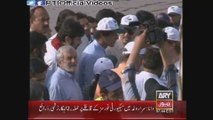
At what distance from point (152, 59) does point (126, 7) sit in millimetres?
811

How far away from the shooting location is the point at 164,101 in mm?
9516

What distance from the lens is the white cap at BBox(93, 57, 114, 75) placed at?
31.0 feet

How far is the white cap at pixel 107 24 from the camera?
950cm

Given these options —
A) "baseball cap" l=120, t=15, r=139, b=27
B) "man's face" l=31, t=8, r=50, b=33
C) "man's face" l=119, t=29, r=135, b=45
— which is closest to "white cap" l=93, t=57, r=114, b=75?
"man's face" l=119, t=29, r=135, b=45

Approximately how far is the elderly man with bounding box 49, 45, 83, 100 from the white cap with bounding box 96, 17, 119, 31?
512mm

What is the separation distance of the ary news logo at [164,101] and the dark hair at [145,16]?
39.4 inches

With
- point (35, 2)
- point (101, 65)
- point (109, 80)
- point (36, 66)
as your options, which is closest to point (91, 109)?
point (109, 80)

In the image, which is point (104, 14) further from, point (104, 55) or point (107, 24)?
point (104, 55)

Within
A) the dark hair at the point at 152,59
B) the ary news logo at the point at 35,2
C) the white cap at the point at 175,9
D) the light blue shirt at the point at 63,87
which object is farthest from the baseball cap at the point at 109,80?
the ary news logo at the point at 35,2

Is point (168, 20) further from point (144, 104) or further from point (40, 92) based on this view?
point (40, 92)

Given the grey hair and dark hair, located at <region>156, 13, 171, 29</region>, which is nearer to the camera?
the grey hair

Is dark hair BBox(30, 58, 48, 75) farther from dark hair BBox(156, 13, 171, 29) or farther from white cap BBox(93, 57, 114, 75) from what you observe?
dark hair BBox(156, 13, 171, 29)

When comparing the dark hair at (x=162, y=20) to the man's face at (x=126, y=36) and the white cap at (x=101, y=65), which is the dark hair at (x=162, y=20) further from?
the white cap at (x=101, y=65)

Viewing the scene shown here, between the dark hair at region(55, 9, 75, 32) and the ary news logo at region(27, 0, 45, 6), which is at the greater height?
the ary news logo at region(27, 0, 45, 6)
